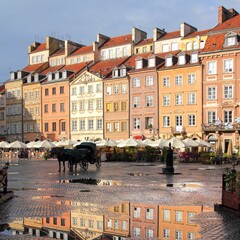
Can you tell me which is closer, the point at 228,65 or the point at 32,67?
the point at 228,65

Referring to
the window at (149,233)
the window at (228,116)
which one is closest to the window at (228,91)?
the window at (228,116)

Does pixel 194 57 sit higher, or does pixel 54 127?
pixel 194 57

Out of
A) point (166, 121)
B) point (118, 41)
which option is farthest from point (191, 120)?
point (118, 41)

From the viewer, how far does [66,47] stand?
7300 centimetres

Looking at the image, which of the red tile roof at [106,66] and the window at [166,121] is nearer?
the window at [166,121]

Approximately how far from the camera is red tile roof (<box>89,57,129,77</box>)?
64500mm

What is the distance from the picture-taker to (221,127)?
51156 millimetres

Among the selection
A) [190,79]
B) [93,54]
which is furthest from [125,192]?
[93,54]

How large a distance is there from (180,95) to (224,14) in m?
12.4

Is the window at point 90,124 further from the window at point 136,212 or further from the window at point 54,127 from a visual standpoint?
the window at point 136,212

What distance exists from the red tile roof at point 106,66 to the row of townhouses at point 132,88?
20 cm

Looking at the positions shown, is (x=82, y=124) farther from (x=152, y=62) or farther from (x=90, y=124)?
(x=152, y=62)

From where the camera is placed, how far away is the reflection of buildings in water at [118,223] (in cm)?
852

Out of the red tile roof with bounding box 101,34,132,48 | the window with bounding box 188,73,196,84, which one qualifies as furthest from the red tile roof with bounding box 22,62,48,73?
the window with bounding box 188,73,196,84
